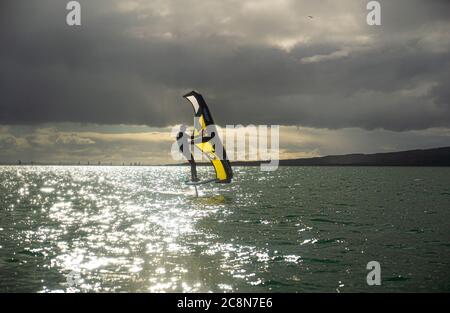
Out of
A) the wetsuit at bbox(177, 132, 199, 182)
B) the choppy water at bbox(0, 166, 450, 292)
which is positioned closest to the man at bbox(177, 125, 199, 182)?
the wetsuit at bbox(177, 132, 199, 182)

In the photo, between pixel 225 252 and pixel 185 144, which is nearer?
pixel 225 252

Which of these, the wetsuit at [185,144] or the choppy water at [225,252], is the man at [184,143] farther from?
the choppy water at [225,252]

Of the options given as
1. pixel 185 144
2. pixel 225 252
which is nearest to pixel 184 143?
pixel 185 144

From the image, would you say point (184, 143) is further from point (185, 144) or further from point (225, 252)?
point (225, 252)

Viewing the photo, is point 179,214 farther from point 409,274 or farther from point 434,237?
point 409,274

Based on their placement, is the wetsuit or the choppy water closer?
the choppy water

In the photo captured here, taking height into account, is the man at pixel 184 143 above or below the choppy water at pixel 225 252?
above

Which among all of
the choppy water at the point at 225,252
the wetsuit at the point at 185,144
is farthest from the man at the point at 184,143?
the choppy water at the point at 225,252

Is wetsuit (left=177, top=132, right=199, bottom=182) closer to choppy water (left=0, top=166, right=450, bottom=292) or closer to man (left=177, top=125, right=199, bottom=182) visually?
man (left=177, top=125, right=199, bottom=182)

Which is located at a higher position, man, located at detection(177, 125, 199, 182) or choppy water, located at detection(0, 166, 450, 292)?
man, located at detection(177, 125, 199, 182)

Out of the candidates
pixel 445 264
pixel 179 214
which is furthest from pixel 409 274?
pixel 179 214

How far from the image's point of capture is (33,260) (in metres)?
14.9

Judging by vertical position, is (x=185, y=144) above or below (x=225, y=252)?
above

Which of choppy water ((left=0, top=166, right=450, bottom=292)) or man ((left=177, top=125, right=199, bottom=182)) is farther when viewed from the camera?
man ((left=177, top=125, right=199, bottom=182))
